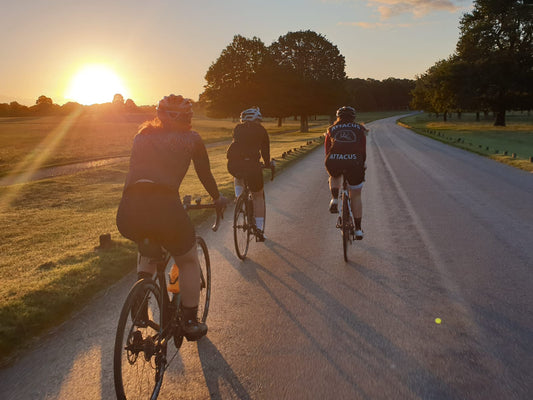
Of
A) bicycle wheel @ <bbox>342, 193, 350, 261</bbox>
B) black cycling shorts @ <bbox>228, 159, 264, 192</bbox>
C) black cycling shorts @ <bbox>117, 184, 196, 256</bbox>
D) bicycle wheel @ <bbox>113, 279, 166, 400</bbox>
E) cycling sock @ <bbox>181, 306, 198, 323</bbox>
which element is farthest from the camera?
black cycling shorts @ <bbox>228, 159, 264, 192</bbox>

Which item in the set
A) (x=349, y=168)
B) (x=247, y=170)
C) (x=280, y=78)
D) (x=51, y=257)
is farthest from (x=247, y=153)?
(x=280, y=78)

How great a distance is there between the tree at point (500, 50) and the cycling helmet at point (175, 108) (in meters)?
55.8

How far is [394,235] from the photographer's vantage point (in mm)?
7555

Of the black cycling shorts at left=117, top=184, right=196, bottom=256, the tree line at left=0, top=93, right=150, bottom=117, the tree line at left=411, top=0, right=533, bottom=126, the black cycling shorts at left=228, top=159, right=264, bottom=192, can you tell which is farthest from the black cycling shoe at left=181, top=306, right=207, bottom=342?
the tree line at left=0, top=93, right=150, bottom=117

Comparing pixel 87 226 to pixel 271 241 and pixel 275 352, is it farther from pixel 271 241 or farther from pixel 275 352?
pixel 275 352

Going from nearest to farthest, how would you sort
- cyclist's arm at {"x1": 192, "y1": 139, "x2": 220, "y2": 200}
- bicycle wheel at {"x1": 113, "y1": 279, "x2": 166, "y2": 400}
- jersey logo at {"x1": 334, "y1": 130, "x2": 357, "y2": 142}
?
bicycle wheel at {"x1": 113, "y1": 279, "x2": 166, "y2": 400} → cyclist's arm at {"x1": 192, "y1": 139, "x2": 220, "y2": 200} → jersey logo at {"x1": 334, "y1": 130, "x2": 357, "y2": 142}

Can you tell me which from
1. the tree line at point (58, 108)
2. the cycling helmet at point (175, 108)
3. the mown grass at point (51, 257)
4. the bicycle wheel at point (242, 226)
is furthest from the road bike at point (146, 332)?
the tree line at point (58, 108)

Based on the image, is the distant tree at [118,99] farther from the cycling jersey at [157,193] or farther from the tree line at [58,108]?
the cycling jersey at [157,193]

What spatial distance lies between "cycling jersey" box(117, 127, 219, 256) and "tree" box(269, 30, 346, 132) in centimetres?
5367

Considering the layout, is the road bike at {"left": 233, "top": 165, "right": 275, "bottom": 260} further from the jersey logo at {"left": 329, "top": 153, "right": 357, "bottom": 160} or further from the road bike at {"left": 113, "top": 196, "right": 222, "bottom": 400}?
the road bike at {"left": 113, "top": 196, "right": 222, "bottom": 400}

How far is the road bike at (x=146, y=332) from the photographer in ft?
9.29

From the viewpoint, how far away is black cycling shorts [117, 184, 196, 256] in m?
3.02

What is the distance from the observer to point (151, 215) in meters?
3.02

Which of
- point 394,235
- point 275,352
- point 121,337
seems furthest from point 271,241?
point 121,337
